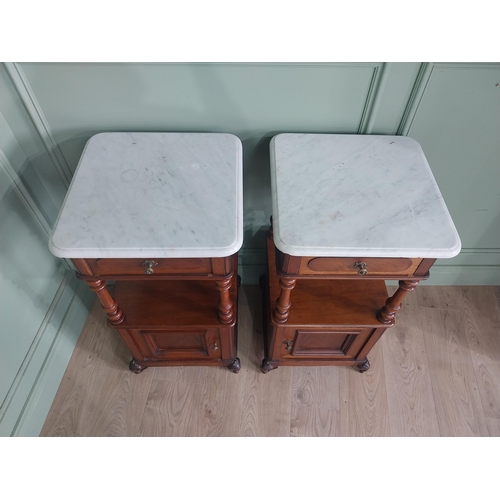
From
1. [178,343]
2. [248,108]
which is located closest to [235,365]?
[178,343]

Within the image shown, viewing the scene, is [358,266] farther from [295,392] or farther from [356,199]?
[295,392]

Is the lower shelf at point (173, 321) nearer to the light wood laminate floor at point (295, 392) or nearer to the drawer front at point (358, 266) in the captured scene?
the light wood laminate floor at point (295, 392)

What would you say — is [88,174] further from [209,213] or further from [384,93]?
[384,93]

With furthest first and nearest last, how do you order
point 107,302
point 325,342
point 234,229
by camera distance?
point 325,342 → point 107,302 → point 234,229

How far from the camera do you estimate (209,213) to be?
919 millimetres

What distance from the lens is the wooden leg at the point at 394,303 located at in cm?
101

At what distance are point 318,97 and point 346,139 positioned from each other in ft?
0.49

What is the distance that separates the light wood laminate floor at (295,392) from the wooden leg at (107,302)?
15.5 inches

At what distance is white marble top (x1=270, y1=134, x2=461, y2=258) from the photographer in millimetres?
878

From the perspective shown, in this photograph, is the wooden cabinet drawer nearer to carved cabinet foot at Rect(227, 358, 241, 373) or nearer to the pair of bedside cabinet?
the pair of bedside cabinet

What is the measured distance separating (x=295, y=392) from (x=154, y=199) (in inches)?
35.4

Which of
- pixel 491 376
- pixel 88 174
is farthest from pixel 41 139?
pixel 491 376

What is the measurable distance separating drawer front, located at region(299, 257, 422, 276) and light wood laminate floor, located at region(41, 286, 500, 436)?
62 cm

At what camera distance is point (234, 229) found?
888 millimetres
